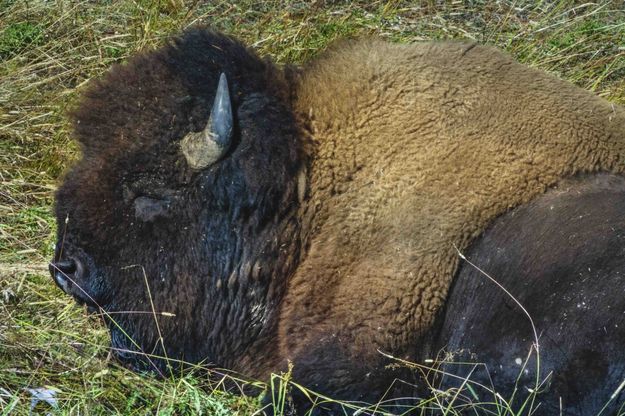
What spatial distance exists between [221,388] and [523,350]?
1253 millimetres

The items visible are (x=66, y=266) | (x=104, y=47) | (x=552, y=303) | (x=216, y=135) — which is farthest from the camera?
(x=104, y=47)

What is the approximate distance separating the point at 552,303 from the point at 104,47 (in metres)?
3.66

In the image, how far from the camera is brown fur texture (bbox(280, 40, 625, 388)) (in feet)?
11.4

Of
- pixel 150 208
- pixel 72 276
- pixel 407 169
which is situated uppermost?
pixel 407 169

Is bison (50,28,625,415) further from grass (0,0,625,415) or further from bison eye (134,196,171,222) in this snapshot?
grass (0,0,625,415)

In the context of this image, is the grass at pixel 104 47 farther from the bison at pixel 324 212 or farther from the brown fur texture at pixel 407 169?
the brown fur texture at pixel 407 169

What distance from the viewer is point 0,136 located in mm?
5336

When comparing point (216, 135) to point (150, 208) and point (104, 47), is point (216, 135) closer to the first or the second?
point (150, 208)

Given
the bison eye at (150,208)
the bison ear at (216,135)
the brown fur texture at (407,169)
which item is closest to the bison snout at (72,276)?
the bison eye at (150,208)

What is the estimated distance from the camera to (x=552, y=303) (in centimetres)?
328

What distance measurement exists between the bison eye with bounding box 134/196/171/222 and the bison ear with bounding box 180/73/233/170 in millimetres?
224

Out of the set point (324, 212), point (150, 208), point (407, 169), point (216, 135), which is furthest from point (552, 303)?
point (150, 208)

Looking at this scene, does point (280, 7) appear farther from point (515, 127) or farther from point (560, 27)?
point (515, 127)

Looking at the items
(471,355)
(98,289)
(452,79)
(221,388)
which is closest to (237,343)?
(221,388)
